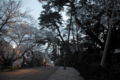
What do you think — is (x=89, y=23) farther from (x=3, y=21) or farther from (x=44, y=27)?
(x=44, y=27)

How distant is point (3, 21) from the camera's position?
935cm

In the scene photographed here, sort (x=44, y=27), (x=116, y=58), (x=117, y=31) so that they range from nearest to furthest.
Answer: (x=117, y=31) → (x=116, y=58) → (x=44, y=27)

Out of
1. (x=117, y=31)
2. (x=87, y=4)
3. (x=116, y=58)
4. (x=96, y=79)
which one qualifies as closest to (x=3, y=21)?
(x=87, y=4)

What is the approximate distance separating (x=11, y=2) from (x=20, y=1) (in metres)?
0.81

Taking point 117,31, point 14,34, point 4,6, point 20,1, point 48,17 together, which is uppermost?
point 48,17

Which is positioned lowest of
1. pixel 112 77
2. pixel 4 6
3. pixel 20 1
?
pixel 112 77

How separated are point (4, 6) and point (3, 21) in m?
1.41

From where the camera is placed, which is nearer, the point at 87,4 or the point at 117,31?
the point at 87,4

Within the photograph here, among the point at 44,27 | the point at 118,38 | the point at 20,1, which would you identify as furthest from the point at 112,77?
the point at 44,27

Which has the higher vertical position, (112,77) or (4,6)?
(4,6)

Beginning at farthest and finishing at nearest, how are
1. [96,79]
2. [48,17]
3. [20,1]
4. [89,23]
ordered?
[48,17], [89,23], [20,1], [96,79]

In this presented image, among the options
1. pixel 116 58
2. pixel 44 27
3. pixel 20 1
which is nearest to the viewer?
pixel 20 1

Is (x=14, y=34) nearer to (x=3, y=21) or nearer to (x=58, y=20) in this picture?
(x=3, y=21)

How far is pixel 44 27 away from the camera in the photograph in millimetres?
22453
